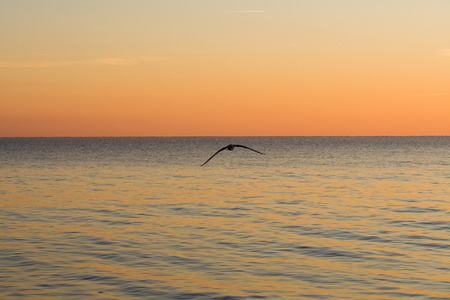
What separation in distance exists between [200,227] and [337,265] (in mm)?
9682

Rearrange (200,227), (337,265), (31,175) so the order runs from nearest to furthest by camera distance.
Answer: (337,265) → (200,227) → (31,175)

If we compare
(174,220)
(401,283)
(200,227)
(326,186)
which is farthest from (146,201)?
(401,283)

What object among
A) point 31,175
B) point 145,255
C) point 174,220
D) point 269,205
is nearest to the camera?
point 145,255

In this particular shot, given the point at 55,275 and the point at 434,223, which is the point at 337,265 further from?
the point at 434,223

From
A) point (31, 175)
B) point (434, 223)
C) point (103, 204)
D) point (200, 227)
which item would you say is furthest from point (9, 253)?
point (31, 175)

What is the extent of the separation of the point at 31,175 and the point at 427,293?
5549cm

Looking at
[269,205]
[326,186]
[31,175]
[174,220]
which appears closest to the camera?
[174,220]

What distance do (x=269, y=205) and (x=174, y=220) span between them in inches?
338

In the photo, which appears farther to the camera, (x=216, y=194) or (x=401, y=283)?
(x=216, y=194)

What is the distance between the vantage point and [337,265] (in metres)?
21.2

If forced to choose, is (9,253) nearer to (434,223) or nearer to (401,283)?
(401,283)

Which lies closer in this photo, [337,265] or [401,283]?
[401,283]

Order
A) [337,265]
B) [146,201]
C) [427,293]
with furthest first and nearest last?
[146,201], [337,265], [427,293]

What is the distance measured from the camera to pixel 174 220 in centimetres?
3203
